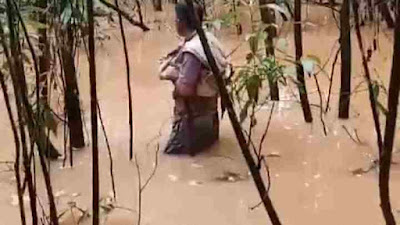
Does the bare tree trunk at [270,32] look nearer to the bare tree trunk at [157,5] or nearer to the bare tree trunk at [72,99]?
the bare tree trunk at [72,99]

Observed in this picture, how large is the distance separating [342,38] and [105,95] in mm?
1693

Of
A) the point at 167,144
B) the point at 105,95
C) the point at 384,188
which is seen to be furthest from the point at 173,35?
the point at 384,188

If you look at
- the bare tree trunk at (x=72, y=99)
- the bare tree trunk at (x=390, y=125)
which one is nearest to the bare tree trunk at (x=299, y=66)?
the bare tree trunk at (x=72, y=99)

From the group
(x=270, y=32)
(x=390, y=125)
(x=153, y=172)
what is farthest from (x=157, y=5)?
(x=390, y=125)

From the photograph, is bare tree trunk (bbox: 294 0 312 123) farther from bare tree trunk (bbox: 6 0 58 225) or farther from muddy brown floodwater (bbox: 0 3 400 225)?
bare tree trunk (bbox: 6 0 58 225)

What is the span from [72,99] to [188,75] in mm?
567

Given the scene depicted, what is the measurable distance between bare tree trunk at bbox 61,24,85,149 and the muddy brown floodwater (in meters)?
0.07

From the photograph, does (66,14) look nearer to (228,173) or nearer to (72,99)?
(72,99)

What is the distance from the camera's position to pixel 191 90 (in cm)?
382

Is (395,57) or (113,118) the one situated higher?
(395,57)

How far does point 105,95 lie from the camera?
514 cm

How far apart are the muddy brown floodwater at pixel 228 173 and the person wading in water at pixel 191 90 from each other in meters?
0.08

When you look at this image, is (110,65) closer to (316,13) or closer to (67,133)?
(67,133)

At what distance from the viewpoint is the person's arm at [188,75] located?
3.77 metres
